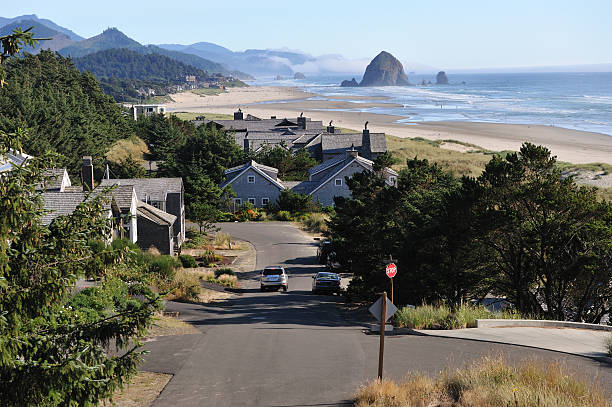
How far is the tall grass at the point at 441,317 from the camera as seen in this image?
21812 mm

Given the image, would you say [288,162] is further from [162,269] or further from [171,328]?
[171,328]

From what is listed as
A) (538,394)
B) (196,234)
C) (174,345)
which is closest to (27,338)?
(538,394)

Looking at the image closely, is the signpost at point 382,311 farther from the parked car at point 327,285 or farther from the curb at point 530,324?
the parked car at point 327,285

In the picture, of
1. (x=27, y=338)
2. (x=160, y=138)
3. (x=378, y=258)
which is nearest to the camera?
(x=27, y=338)

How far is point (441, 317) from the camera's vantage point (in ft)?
72.7

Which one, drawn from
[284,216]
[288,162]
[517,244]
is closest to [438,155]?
[288,162]

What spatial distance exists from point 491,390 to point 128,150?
81526 millimetres

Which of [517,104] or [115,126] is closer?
[115,126]

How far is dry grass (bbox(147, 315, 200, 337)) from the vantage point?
22031 mm

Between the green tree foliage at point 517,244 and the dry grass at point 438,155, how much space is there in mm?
53751

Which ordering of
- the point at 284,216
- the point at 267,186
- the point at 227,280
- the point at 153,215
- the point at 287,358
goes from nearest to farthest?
the point at 287,358 → the point at 227,280 → the point at 153,215 → the point at 284,216 → the point at 267,186

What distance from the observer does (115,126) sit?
92.4 m

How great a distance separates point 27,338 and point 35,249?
55.1 inches

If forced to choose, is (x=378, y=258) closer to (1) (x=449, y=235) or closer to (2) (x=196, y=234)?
(1) (x=449, y=235)
